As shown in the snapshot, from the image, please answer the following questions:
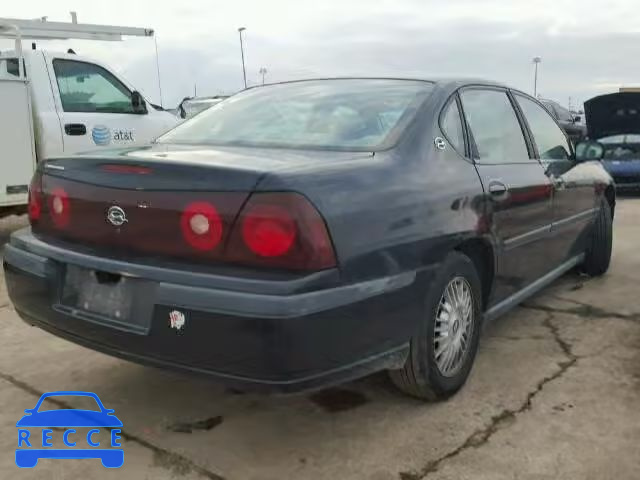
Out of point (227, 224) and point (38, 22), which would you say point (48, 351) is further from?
point (38, 22)

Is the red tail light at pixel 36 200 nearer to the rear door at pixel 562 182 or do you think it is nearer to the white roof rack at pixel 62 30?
the rear door at pixel 562 182

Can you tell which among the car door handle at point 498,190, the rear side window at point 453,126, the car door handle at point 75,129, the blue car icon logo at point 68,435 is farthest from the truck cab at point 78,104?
the car door handle at point 498,190

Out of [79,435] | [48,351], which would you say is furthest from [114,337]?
[48,351]

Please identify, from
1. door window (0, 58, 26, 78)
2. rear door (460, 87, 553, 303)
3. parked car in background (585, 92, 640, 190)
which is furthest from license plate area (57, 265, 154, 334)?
parked car in background (585, 92, 640, 190)

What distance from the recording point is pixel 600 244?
16.9 ft

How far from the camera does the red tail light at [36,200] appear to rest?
9.55 ft

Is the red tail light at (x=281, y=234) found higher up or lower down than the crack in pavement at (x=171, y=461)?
higher up

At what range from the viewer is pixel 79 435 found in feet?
9.18

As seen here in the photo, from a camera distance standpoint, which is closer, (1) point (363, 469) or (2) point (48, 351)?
(1) point (363, 469)

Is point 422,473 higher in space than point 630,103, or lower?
lower

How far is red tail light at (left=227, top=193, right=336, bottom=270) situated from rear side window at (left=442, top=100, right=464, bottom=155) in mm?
1101

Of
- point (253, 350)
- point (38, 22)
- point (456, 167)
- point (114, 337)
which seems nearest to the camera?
point (253, 350)

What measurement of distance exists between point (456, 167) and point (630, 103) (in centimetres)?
902

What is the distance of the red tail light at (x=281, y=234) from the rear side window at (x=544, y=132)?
2.31 meters
